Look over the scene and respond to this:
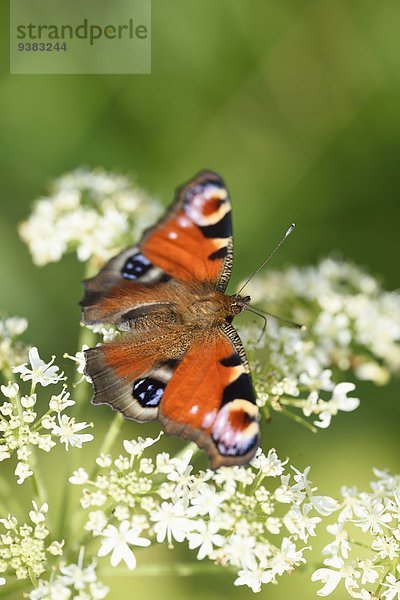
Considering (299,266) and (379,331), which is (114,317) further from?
(299,266)

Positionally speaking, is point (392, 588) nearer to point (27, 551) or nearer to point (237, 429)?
point (237, 429)

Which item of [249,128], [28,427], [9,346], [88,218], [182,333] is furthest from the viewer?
[249,128]

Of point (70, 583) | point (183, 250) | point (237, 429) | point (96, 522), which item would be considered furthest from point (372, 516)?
point (183, 250)

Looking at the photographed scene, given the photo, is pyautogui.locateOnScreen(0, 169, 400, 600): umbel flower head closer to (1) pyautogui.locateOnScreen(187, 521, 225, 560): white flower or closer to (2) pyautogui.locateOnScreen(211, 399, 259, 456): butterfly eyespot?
(1) pyautogui.locateOnScreen(187, 521, 225, 560): white flower

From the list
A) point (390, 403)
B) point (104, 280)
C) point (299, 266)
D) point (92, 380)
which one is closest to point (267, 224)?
point (299, 266)
